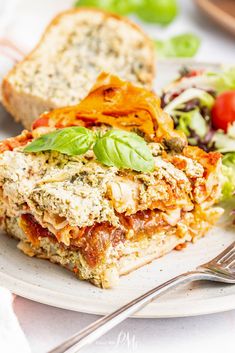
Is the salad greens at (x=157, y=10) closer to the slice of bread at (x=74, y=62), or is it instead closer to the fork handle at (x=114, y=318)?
the slice of bread at (x=74, y=62)

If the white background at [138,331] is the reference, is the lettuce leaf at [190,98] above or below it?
above

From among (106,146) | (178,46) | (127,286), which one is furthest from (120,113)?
(178,46)

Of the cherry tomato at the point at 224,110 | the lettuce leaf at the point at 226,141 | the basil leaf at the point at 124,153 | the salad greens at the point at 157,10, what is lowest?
the lettuce leaf at the point at 226,141

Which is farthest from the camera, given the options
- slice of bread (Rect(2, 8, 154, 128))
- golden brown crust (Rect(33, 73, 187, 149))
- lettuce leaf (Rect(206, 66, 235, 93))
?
lettuce leaf (Rect(206, 66, 235, 93))

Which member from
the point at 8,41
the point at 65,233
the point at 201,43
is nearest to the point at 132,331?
the point at 65,233

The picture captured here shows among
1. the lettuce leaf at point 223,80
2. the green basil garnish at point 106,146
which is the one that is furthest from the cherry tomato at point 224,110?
the green basil garnish at point 106,146

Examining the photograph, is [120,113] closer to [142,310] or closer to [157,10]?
[142,310]

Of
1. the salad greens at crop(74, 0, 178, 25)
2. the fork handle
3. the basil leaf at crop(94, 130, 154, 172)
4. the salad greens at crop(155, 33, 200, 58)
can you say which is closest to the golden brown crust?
the basil leaf at crop(94, 130, 154, 172)

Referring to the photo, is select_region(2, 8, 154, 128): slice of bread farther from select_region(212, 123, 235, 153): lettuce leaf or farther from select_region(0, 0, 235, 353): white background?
select_region(0, 0, 235, 353): white background
